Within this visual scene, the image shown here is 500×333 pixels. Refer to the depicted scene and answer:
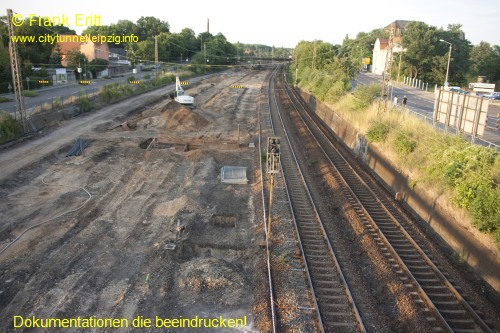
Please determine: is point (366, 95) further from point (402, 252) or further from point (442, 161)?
point (402, 252)

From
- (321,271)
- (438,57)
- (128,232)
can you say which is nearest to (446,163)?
(321,271)

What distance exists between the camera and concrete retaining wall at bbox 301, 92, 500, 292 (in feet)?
39.3

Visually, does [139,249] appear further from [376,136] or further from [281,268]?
[376,136]

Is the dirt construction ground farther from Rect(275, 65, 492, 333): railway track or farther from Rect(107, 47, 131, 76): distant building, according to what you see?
Rect(107, 47, 131, 76): distant building

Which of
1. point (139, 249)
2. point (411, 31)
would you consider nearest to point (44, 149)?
point (139, 249)

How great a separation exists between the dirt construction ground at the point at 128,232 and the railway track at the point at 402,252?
226cm

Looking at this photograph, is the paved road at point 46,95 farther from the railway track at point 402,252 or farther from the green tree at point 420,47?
the green tree at point 420,47

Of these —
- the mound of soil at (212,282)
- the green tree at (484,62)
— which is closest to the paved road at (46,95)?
the mound of soil at (212,282)

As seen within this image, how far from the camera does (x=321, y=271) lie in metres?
11.9

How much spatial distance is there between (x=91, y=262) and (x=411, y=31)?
71.1 metres

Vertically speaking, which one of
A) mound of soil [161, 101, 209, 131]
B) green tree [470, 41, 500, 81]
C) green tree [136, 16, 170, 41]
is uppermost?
green tree [136, 16, 170, 41]

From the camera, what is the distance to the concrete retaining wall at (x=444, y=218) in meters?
12.0

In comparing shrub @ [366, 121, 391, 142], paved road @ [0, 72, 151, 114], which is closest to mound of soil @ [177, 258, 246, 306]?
shrub @ [366, 121, 391, 142]

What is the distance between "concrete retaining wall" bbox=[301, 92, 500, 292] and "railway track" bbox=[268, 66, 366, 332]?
4.54 meters
